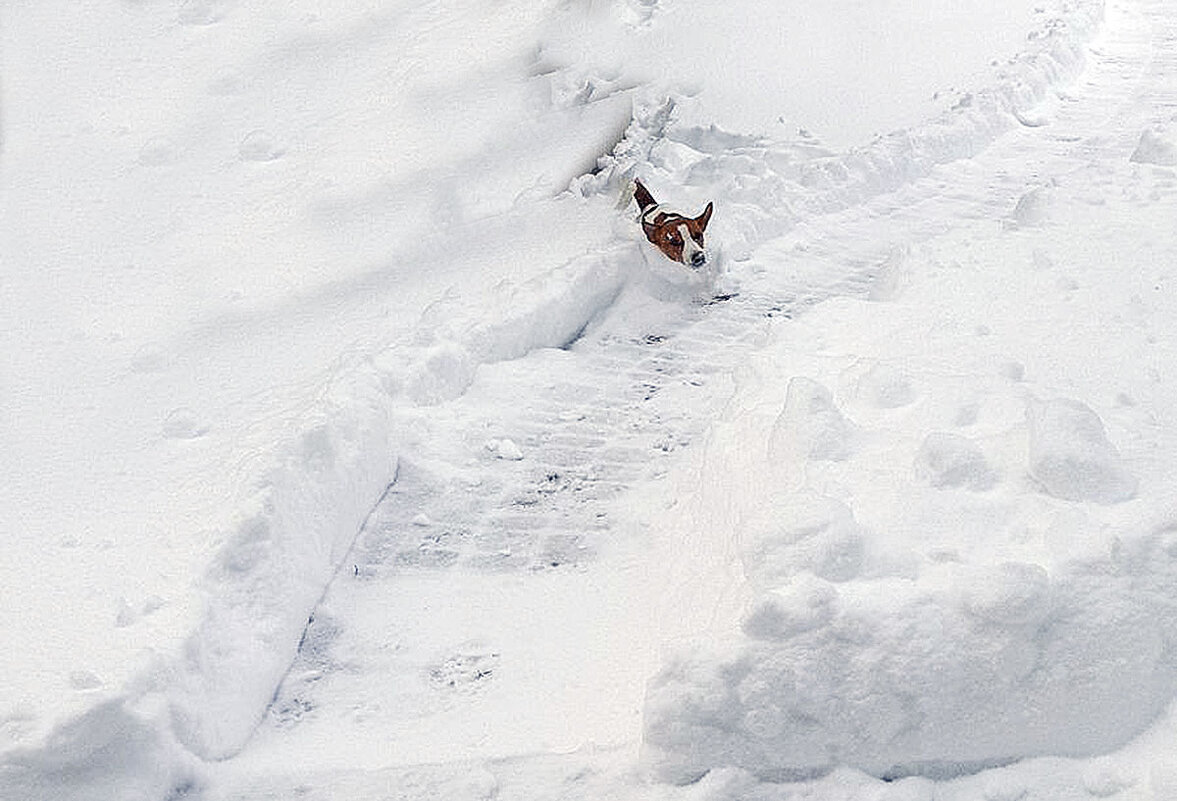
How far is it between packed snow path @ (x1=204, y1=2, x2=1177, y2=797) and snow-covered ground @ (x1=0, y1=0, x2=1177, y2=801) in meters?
0.01

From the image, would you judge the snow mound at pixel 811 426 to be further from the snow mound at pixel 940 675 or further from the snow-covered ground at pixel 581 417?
the snow mound at pixel 940 675

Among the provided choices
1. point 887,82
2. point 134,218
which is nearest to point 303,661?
point 134,218

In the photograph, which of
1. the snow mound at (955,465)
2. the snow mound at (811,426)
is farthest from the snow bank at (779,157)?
the snow mound at (955,465)

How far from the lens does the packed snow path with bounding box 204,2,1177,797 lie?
3.26 metres

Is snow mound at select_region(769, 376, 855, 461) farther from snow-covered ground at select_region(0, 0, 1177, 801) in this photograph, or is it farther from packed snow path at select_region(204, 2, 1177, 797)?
packed snow path at select_region(204, 2, 1177, 797)

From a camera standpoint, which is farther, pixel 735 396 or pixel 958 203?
pixel 958 203

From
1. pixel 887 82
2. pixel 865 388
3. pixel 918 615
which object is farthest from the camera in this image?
pixel 887 82

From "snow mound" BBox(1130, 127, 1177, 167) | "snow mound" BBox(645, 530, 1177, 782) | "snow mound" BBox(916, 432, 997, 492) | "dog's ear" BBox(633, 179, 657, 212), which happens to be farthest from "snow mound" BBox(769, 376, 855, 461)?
"snow mound" BBox(1130, 127, 1177, 167)

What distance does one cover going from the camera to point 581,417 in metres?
4.49

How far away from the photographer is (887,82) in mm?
6996

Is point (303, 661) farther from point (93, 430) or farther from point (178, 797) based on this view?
point (93, 430)

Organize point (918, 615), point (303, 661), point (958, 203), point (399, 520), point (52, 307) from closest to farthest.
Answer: point (918, 615) < point (303, 661) < point (399, 520) < point (52, 307) < point (958, 203)

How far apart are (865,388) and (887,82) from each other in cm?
377

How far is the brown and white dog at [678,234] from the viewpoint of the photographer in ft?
16.6
